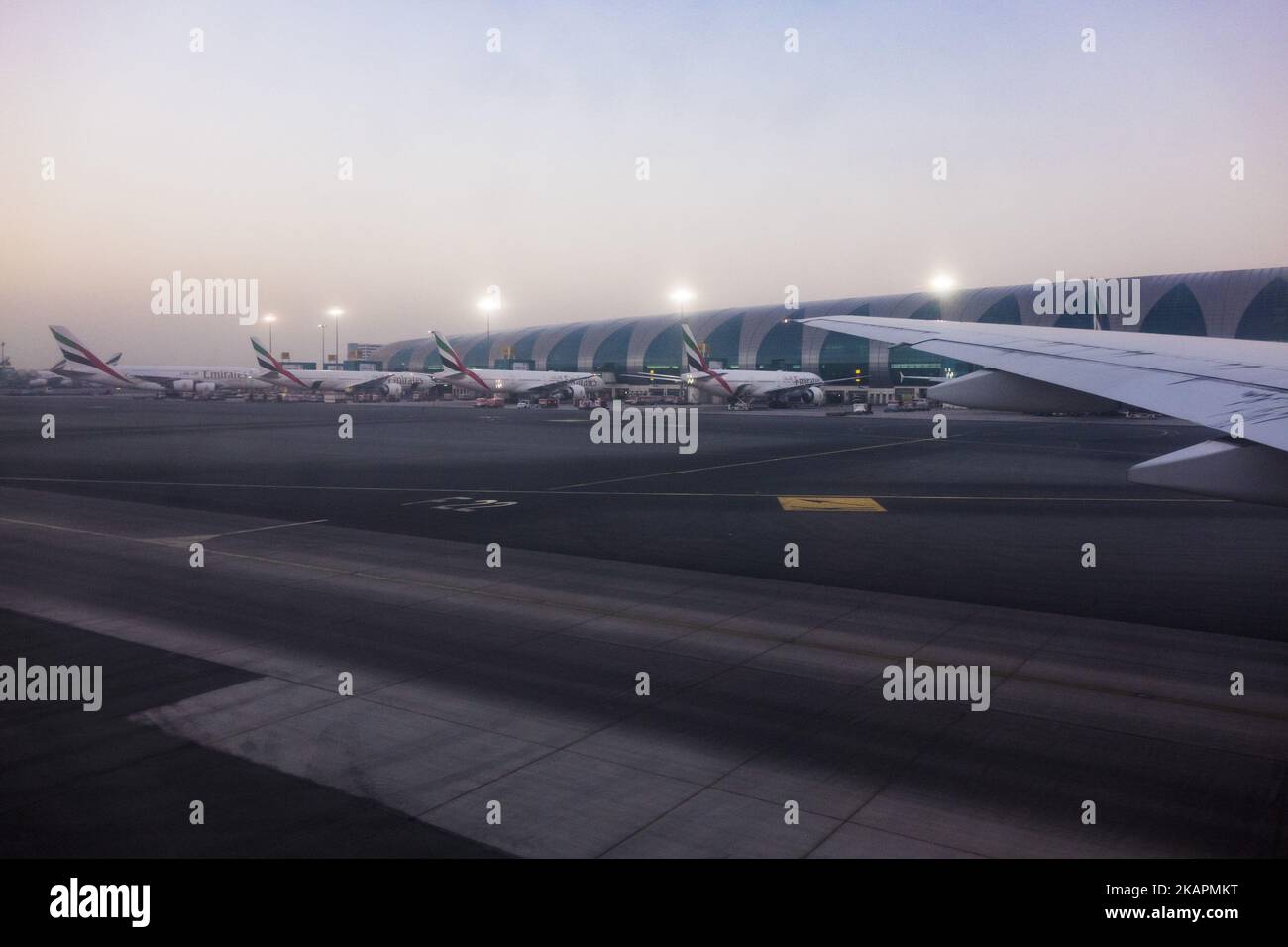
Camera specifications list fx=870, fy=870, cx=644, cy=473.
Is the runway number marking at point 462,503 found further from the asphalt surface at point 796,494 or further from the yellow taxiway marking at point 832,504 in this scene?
the yellow taxiway marking at point 832,504

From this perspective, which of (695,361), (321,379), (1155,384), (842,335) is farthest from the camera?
(321,379)

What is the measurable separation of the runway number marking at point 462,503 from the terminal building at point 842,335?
121 ft

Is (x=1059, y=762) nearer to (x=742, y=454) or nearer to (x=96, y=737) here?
(x=96, y=737)

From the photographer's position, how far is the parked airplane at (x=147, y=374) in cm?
9621

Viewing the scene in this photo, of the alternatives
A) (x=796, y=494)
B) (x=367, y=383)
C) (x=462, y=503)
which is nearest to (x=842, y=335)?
(x=796, y=494)

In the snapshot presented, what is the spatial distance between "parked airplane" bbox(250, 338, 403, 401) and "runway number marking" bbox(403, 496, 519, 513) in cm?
8689

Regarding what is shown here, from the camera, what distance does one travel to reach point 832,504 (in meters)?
23.9

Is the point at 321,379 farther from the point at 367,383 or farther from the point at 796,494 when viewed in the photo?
the point at 796,494

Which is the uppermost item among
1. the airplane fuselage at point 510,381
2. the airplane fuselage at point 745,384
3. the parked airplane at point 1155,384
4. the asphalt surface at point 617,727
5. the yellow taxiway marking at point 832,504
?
the airplane fuselage at point 510,381

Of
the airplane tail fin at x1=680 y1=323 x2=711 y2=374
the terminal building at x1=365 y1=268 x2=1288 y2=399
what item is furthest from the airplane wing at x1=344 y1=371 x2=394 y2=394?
the airplane tail fin at x1=680 y1=323 x2=711 y2=374

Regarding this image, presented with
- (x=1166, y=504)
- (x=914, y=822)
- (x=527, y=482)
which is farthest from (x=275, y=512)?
(x=1166, y=504)

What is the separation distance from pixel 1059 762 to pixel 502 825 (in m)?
4.99

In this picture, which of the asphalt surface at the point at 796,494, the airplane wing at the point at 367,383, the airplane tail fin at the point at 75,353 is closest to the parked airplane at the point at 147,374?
the airplane tail fin at the point at 75,353

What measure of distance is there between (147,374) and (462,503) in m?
105
